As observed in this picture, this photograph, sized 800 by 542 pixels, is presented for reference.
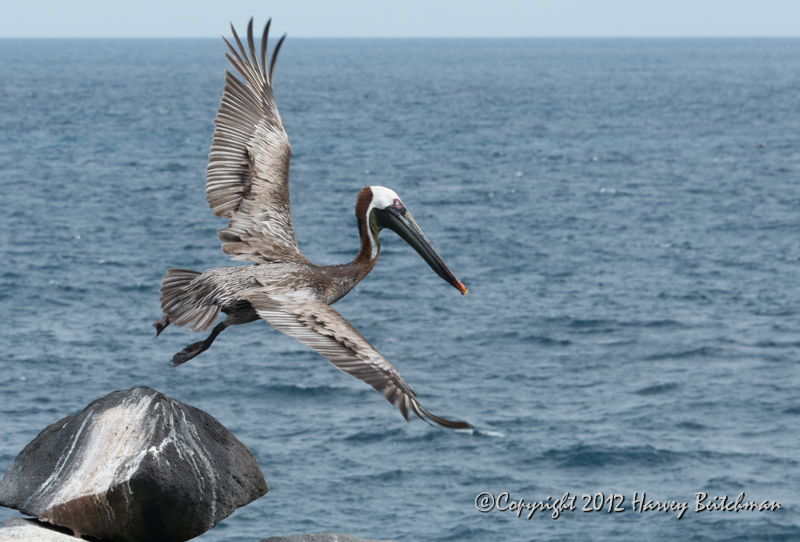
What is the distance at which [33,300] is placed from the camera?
173ft

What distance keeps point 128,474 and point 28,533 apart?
1431 millimetres

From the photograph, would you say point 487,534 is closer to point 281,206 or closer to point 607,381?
point 607,381

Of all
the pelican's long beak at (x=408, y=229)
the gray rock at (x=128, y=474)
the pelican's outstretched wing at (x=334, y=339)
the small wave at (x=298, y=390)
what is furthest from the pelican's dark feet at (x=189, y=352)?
the small wave at (x=298, y=390)

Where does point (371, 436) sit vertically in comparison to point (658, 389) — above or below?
below

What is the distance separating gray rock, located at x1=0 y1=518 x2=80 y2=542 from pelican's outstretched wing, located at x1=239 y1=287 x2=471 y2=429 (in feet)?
12.6

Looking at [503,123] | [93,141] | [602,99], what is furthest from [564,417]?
[602,99]

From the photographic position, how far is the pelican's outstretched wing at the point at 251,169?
13.3m

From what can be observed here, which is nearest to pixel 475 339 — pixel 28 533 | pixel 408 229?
pixel 408 229

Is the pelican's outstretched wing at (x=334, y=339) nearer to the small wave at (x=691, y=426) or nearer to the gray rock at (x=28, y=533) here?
the gray rock at (x=28, y=533)

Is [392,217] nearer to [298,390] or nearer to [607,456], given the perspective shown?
[607,456]

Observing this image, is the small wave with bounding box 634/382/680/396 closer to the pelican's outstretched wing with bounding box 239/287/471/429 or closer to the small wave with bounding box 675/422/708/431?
the small wave with bounding box 675/422/708/431

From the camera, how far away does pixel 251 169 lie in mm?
13977

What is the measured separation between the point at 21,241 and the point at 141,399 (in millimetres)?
56289

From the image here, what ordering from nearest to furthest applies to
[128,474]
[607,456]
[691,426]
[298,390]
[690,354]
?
[128,474] → [607,456] → [691,426] → [298,390] → [690,354]
